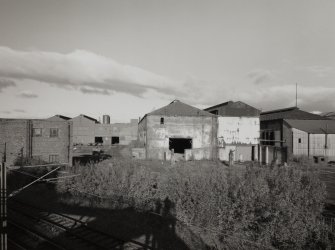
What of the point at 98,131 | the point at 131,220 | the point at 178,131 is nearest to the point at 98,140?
the point at 98,131

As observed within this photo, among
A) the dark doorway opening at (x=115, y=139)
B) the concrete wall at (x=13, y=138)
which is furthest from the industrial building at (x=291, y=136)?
the dark doorway opening at (x=115, y=139)

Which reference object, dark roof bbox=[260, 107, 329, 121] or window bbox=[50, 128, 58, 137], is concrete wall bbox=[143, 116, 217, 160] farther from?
dark roof bbox=[260, 107, 329, 121]

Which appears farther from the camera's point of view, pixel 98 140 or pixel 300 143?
pixel 98 140

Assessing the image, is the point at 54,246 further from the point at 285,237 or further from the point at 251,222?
the point at 285,237

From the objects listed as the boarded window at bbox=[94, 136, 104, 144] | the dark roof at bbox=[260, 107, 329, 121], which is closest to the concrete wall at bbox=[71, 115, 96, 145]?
the boarded window at bbox=[94, 136, 104, 144]

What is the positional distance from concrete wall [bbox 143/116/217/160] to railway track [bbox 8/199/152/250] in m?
24.0

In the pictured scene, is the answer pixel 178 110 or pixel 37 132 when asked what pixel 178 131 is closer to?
pixel 178 110

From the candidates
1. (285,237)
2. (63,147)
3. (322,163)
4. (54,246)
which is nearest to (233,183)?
(285,237)

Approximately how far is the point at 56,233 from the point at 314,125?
139ft

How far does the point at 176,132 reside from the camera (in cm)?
4134

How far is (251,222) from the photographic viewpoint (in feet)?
44.8

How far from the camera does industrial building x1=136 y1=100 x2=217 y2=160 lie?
4066cm

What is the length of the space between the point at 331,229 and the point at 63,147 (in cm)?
2788

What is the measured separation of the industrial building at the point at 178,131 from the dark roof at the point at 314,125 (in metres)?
12.8
